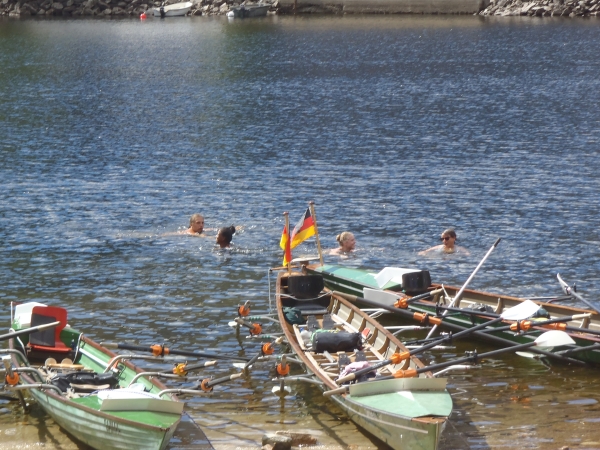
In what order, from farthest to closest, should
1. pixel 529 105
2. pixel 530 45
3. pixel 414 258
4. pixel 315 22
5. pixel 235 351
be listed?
pixel 315 22
pixel 530 45
pixel 529 105
pixel 414 258
pixel 235 351

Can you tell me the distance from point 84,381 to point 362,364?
5892mm

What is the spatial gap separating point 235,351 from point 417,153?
28.0 meters

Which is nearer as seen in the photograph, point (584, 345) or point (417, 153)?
point (584, 345)

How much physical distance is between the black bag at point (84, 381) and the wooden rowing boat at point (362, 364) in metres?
4.37

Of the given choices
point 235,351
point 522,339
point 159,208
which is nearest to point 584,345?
point 522,339

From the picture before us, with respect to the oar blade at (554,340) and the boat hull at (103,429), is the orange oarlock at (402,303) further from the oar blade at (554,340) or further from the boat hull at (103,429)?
the boat hull at (103,429)

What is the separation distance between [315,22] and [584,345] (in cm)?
12558

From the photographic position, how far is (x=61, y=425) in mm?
21375

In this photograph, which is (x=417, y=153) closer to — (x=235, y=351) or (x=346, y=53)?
(x=235, y=351)

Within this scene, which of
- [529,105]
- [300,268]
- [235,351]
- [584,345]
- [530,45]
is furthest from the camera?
[530,45]

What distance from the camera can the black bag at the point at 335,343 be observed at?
23844 millimetres

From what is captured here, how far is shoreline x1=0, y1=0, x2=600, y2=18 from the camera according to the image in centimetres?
14012

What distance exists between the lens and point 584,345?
24719mm

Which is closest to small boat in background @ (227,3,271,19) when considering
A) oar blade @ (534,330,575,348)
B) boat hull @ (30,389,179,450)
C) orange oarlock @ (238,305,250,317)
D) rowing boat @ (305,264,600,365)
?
rowing boat @ (305,264,600,365)
